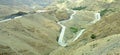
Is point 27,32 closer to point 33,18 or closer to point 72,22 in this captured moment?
point 33,18

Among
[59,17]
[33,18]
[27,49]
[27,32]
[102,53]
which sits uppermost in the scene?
[102,53]

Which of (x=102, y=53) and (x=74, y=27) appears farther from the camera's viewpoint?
(x=74, y=27)

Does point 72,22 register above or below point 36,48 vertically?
below

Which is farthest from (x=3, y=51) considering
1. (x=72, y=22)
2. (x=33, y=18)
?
(x=72, y=22)

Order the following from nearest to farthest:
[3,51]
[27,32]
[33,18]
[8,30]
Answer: [3,51] → [8,30] → [27,32] → [33,18]

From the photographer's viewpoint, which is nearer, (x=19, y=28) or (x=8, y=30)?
(x=8, y=30)

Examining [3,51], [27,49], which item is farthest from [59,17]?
[3,51]

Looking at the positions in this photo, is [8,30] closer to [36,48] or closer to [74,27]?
[36,48]

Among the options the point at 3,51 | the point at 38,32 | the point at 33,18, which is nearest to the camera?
the point at 3,51

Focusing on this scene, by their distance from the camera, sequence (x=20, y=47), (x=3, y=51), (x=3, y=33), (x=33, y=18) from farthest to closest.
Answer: (x=33, y=18)
(x=3, y=33)
(x=20, y=47)
(x=3, y=51)
